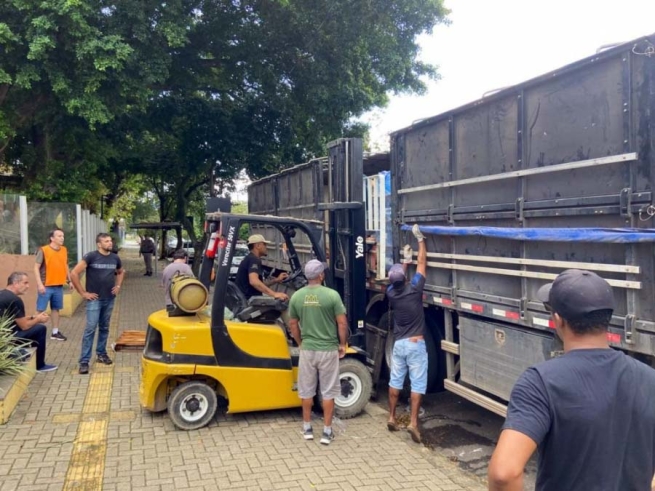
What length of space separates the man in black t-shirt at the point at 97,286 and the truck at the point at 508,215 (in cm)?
292

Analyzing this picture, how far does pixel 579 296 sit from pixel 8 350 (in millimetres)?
6159

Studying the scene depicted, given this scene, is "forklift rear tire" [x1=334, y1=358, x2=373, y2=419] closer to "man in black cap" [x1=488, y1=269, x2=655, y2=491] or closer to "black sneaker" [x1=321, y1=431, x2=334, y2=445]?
"black sneaker" [x1=321, y1=431, x2=334, y2=445]

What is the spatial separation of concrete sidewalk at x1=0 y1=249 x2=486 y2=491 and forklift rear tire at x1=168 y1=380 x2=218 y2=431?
0.34 ft

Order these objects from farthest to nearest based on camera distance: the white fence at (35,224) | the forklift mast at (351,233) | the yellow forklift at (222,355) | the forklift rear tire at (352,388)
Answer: the white fence at (35,224) → the forklift mast at (351,233) → the forklift rear tire at (352,388) → the yellow forklift at (222,355)

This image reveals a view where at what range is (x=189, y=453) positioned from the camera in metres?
5.01

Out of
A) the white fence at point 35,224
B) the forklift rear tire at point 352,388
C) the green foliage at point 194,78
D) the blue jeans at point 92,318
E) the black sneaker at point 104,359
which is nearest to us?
the forklift rear tire at point 352,388

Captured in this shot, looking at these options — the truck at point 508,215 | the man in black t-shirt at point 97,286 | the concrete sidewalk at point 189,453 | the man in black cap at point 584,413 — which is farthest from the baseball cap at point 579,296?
the man in black t-shirt at point 97,286

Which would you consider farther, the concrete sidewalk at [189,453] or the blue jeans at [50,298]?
the blue jeans at [50,298]

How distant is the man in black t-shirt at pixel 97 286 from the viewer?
24.4 feet

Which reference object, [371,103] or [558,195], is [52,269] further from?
[371,103]

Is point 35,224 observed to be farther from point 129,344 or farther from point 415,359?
point 415,359

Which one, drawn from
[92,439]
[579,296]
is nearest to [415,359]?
[92,439]

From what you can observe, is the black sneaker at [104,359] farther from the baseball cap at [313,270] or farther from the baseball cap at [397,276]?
the baseball cap at [397,276]

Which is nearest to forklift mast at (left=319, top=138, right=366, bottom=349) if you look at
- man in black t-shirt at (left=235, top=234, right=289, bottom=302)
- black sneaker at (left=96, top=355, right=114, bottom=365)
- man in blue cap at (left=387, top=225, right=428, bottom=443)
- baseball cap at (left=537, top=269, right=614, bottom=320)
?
man in black t-shirt at (left=235, top=234, right=289, bottom=302)
